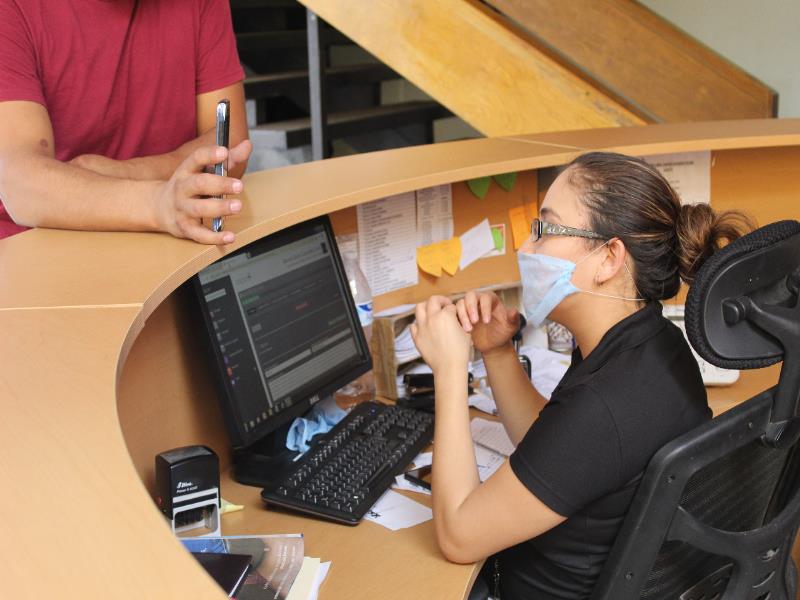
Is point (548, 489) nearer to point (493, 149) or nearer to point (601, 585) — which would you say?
point (601, 585)

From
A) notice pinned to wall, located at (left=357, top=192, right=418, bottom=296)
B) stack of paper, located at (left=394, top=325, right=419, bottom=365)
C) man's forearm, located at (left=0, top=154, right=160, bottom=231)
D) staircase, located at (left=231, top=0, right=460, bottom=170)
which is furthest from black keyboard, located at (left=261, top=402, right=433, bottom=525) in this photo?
staircase, located at (left=231, top=0, right=460, bottom=170)

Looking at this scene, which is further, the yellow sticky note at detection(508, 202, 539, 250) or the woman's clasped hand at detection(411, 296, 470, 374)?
the yellow sticky note at detection(508, 202, 539, 250)

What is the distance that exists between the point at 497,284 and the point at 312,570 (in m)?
1.40

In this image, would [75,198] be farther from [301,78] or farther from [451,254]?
[301,78]

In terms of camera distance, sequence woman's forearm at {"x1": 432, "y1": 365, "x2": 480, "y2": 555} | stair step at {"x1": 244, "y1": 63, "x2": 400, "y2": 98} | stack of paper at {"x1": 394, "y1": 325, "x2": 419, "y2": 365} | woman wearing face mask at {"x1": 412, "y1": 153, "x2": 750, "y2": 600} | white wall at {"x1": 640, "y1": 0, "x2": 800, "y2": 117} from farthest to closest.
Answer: stair step at {"x1": 244, "y1": 63, "x2": 400, "y2": 98}, white wall at {"x1": 640, "y1": 0, "x2": 800, "y2": 117}, stack of paper at {"x1": 394, "y1": 325, "x2": 419, "y2": 365}, woman's forearm at {"x1": 432, "y1": 365, "x2": 480, "y2": 555}, woman wearing face mask at {"x1": 412, "y1": 153, "x2": 750, "y2": 600}

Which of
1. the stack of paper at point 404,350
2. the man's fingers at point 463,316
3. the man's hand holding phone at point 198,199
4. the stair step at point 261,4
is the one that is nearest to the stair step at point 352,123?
A: the stair step at point 261,4

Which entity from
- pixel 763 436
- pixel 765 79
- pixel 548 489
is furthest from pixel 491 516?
pixel 765 79

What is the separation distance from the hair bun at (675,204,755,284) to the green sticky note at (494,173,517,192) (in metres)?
1.07

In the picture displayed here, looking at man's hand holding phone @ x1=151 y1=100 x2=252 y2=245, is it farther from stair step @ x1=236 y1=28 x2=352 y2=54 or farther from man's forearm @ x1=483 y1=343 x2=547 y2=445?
stair step @ x1=236 y1=28 x2=352 y2=54

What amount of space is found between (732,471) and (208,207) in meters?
0.88

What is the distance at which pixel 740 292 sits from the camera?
3.84ft

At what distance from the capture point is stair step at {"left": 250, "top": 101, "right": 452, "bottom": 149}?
15.8 feet

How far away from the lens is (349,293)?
7.15 ft

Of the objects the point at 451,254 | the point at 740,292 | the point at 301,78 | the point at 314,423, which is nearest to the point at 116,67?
the point at 314,423
